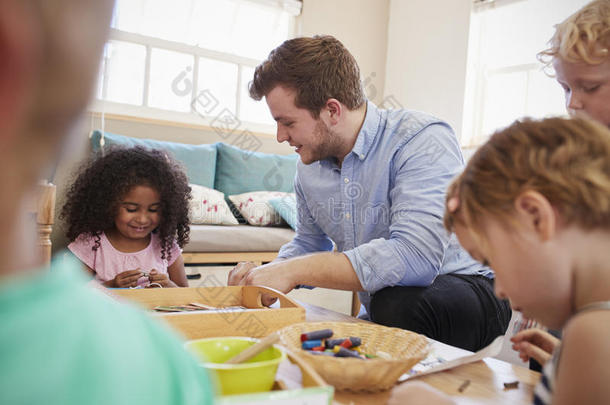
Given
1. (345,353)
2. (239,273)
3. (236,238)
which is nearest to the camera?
(345,353)

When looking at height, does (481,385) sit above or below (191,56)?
below

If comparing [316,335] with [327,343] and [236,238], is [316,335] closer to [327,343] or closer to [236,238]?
[327,343]

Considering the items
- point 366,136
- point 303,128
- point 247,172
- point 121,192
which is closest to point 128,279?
point 121,192

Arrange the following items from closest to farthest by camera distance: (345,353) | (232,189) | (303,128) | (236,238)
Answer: (345,353), (303,128), (236,238), (232,189)

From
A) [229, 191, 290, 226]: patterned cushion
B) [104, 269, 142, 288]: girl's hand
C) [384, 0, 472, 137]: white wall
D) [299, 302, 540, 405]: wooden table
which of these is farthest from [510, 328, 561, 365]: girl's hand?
[384, 0, 472, 137]: white wall

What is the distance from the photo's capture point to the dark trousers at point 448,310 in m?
1.22

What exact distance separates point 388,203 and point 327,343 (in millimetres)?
758

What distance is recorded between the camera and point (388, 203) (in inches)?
58.0

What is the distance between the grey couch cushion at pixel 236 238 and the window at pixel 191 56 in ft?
3.52

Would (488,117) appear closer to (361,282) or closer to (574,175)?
(361,282)

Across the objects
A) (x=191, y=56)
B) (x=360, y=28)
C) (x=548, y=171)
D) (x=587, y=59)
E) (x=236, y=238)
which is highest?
(x=360, y=28)

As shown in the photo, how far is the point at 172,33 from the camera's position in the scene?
3.45m

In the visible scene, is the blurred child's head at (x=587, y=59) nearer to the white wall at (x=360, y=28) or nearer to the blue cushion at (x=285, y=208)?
the blue cushion at (x=285, y=208)

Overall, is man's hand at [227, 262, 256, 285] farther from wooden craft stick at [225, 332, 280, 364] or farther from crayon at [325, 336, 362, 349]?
wooden craft stick at [225, 332, 280, 364]
